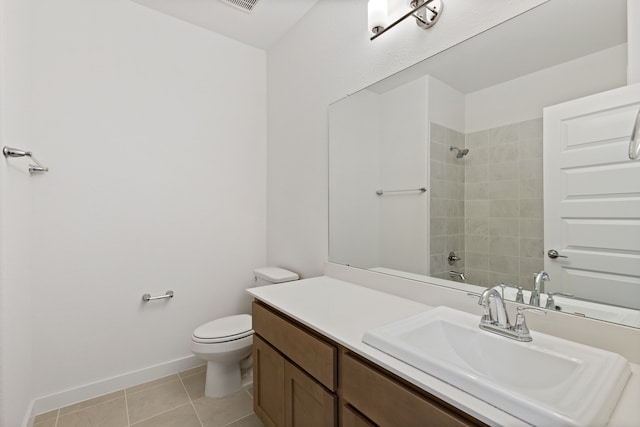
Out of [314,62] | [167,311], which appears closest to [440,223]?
[314,62]

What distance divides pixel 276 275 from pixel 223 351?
1.97 feet

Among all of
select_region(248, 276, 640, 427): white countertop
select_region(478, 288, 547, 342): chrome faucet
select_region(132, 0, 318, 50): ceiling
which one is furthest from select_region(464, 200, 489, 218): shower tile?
select_region(132, 0, 318, 50): ceiling

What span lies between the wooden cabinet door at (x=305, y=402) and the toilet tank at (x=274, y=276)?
0.86 metres

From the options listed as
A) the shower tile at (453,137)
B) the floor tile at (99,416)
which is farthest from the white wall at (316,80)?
the floor tile at (99,416)

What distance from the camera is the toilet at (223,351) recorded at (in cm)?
175

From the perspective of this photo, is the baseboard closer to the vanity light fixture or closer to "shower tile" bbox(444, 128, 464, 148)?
"shower tile" bbox(444, 128, 464, 148)

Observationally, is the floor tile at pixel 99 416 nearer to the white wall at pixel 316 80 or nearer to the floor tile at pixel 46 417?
the floor tile at pixel 46 417

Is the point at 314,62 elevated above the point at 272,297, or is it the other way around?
the point at 314,62

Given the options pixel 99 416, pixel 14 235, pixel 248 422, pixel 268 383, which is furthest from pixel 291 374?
pixel 14 235

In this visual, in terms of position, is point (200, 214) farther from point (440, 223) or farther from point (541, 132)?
point (541, 132)

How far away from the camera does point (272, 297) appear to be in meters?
1.40

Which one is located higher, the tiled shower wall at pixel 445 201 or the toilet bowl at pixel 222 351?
the tiled shower wall at pixel 445 201

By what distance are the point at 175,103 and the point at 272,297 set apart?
1.68m

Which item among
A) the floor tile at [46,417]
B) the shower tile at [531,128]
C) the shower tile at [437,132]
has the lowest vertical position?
the floor tile at [46,417]
